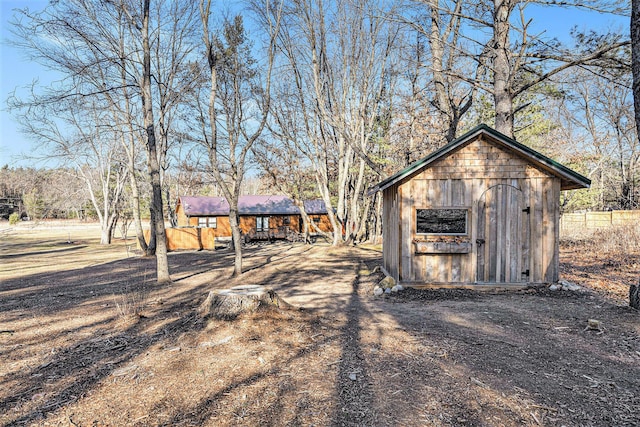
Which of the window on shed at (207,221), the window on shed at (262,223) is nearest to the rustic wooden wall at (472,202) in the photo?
the window on shed at (262,223)

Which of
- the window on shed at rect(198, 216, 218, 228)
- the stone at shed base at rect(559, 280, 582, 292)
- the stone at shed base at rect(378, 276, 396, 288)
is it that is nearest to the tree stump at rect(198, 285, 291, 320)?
the stone at shed base at rect(378, 276, 396, 288)

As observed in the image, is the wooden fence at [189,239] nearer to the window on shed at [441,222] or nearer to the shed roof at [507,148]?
the window on shed at [441,222]

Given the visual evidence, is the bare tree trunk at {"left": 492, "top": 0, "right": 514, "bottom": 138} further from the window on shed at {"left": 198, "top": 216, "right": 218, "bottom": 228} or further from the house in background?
the window on shed at {"left": 198, "top": 216, "right": 218, "bottom": 228}

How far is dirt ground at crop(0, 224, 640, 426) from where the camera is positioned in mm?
3350

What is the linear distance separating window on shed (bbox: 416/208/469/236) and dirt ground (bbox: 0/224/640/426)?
1818mm

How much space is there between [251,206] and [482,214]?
81.6 ft

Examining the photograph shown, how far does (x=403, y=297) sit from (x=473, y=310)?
1.64 m

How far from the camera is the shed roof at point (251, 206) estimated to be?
31188 millimetres

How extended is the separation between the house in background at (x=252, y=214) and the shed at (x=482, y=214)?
2209 centimetres

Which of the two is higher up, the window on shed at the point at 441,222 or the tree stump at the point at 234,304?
the window on shed at the point at 441,222

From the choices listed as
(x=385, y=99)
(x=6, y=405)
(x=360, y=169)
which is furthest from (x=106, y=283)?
(x=385, y=99)

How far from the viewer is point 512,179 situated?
8945 millimetres

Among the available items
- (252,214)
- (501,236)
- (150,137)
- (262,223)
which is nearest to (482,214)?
(501,236)

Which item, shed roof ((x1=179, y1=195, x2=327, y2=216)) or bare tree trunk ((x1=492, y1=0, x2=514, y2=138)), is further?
shed roof ((x1=179, y1=195, x2=327, y2=216))
